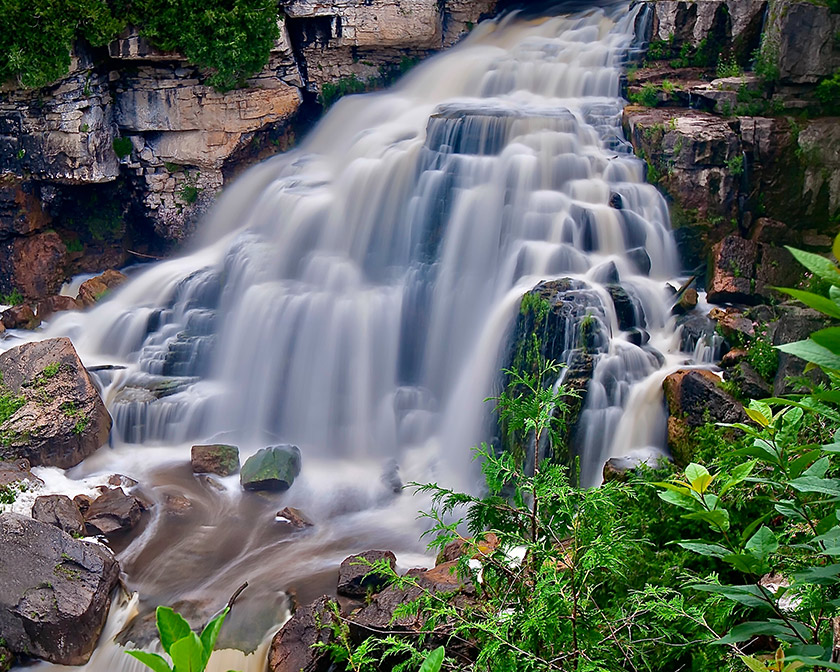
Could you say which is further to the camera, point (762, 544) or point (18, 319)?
point (18, 319)

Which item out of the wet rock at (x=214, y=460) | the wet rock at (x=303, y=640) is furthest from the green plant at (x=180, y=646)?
the wet rock at (x=214, y=460)

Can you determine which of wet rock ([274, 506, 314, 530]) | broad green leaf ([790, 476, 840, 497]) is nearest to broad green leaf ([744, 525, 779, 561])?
broad green leaf ([790, 476, 840, 497])

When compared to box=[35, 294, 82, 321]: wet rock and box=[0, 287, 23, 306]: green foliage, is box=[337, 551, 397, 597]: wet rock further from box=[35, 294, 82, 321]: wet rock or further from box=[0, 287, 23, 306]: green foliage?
box=[0, 287, 23, 306]: green foliage

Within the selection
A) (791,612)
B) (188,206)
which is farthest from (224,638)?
(188,206)

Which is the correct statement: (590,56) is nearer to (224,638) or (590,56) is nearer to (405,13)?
(405,13)

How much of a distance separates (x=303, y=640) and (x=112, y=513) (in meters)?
3.41

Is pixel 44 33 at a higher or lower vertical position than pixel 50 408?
higher

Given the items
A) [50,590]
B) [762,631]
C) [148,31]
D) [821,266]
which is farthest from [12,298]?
[821,266]

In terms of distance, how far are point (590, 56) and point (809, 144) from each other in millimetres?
4261

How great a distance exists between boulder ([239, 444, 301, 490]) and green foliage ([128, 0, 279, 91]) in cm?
678

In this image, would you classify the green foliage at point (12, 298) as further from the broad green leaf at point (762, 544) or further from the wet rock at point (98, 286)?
the broad green leaf at point (762, 544)

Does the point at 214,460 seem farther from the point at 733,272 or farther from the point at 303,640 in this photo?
the point at 733,272

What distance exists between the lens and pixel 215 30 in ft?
43.7

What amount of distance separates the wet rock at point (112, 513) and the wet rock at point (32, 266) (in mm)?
5632
